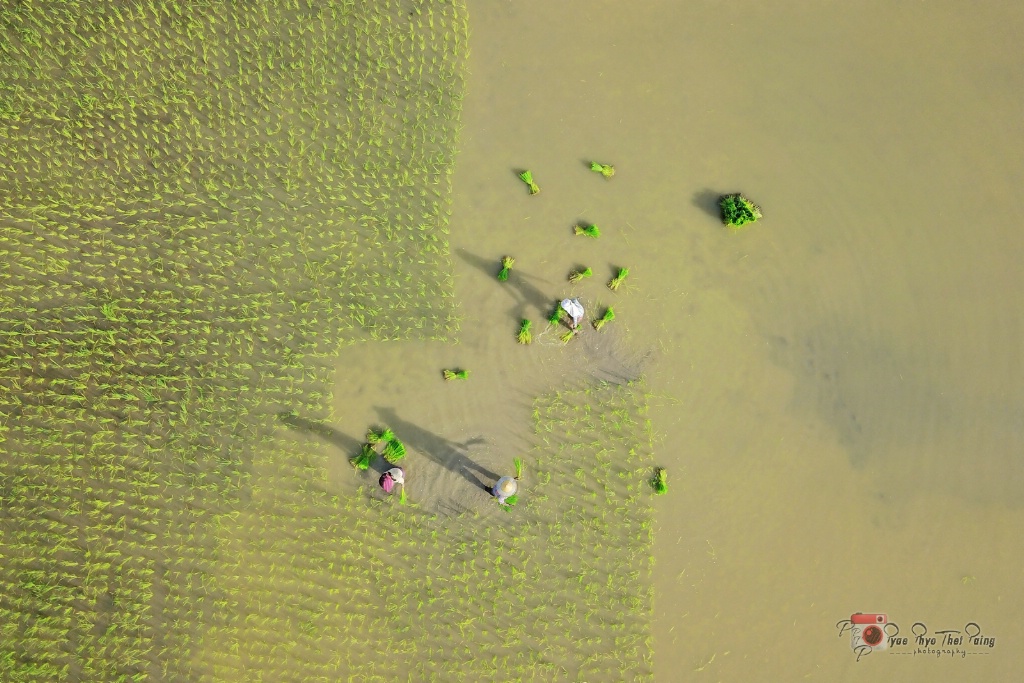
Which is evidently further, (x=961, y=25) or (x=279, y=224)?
(x=961, y=25)

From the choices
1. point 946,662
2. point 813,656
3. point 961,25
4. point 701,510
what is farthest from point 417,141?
point 946,662

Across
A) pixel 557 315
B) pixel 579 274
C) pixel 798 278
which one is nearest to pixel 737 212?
pixel 798 278

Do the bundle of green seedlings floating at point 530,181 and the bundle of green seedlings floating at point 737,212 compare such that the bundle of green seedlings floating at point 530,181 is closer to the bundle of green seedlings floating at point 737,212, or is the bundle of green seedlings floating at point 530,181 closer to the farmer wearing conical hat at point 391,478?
the bundle of green seedlings floating at point 737,212

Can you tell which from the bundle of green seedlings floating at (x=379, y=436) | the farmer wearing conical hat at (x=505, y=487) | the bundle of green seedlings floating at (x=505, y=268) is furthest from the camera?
the bundle of green seedlings floating at (x=505, y=268)

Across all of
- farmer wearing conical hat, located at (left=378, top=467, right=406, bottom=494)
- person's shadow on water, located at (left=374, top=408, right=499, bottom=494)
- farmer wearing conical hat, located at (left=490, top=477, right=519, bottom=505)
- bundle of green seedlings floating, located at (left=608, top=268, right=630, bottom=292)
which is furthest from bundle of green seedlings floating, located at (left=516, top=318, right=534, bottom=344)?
farmer wearing conical hat, located at (left=378, top=467, right=406, bottom=494)

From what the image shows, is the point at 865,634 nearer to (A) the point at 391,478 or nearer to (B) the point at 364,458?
(A) the point at 391,478

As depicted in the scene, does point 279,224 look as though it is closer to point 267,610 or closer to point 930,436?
point 267,610

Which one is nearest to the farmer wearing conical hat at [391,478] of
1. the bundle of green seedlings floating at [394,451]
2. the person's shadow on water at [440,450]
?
the bundle of green seedlings floating at [394,451]

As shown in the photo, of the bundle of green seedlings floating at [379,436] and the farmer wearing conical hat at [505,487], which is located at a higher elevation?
the bundle of green seedlings floating at [379,436]
